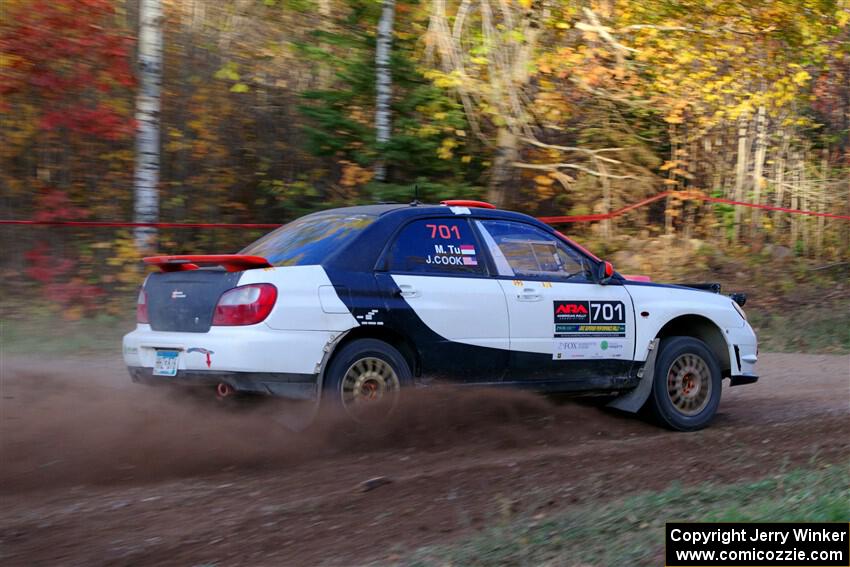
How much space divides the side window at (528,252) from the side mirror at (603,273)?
0.09 metres

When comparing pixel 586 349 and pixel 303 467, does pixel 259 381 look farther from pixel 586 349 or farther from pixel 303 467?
pixel 586 349

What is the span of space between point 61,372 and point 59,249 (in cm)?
421

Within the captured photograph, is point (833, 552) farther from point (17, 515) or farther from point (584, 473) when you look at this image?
point (17, 515)

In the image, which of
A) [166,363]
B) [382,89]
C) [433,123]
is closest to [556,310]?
[166,363]

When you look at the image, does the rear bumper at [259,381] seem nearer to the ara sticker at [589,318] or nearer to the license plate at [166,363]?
the license plate at [166,363]

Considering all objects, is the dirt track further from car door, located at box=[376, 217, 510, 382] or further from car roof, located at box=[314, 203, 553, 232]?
car roof, located at box=[314, 203, 553, 232]

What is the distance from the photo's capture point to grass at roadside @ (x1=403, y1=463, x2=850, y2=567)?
170 inches

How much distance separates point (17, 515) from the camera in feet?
16.8

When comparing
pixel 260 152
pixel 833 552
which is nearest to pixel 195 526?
pixel 833 552

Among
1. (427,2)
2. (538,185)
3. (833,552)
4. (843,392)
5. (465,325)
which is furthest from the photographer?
(538,185)

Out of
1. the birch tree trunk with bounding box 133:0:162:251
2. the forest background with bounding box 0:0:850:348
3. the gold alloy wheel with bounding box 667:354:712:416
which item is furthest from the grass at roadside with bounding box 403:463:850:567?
Result: the birch tree trunk with bounding box 133:0:162:251

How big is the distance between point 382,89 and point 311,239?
7.83 meters
